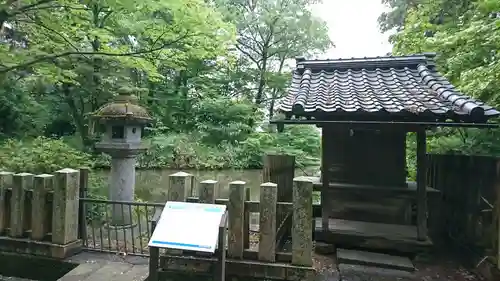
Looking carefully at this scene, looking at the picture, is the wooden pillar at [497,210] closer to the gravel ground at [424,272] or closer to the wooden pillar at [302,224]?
the gravel ground at [424,272]

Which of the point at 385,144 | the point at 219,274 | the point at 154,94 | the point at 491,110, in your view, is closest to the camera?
the point at 219,274

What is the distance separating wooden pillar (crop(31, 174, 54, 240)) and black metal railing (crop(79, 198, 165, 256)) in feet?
1.44

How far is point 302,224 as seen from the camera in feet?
11.4

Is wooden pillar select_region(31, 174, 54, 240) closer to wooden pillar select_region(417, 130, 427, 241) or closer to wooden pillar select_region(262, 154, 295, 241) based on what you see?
wooden pillar select_region(262, 154, 295, 241)

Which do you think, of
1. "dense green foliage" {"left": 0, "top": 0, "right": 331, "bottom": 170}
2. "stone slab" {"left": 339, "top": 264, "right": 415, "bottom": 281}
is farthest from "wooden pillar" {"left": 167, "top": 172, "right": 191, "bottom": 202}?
"dense green foliage" {"left": 0, "top": 0, "right": 331, "bottom": 170}

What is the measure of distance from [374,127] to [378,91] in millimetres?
676

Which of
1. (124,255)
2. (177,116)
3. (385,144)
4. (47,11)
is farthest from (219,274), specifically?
(177,116)

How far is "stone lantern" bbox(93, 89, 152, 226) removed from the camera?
5656 millimetres

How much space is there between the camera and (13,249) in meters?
4.07

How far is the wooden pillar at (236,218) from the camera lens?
359 centimetres

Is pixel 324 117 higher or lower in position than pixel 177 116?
lower

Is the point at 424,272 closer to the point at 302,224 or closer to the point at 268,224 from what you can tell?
the point at 302,224

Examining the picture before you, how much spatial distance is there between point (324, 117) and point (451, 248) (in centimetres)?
302

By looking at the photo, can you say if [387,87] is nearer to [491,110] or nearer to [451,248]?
[491,110]
